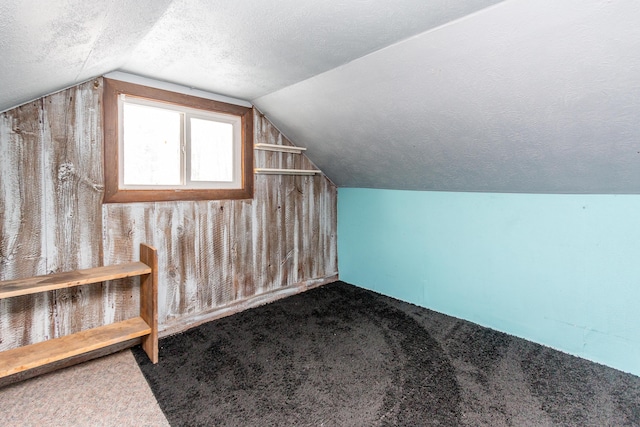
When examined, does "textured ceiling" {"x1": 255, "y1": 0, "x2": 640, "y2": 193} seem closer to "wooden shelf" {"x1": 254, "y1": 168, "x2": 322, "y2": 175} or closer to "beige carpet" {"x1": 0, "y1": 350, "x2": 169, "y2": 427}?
"wooden shelf" {"x1": 254, "y1": 168, "x2": 322, "y2": 175}

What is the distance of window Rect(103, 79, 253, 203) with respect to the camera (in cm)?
192

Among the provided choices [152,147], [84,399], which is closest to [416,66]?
[152,147]

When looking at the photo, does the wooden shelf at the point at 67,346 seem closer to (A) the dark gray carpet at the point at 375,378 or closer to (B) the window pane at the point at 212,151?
(A) the dark gray carpet at the point at 375,378

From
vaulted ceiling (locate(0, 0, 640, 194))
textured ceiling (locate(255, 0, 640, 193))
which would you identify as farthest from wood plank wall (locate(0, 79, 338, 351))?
textured ceiling (locate(255, 0, 640, 193))

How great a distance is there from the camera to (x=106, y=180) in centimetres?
188

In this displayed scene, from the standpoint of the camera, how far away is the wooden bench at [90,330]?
148 centimetres

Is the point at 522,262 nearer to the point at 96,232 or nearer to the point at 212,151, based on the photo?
the point at 212,151

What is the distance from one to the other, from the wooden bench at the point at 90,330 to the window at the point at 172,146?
46 cm

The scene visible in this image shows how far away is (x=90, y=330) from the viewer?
71.8 inches

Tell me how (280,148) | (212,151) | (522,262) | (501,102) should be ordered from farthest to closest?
(280,148) < (212,151) < (522,262) < (501,102)

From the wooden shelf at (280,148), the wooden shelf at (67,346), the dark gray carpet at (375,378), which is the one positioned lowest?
the dark gray carpet at (375,378)

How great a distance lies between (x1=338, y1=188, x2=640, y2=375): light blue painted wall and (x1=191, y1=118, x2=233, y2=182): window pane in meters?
1.34

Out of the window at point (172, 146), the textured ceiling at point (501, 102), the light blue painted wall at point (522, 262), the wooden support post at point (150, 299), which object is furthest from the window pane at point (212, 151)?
the light blue painted wall at point (522, 262)

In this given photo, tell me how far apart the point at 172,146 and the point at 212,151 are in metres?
0.33
